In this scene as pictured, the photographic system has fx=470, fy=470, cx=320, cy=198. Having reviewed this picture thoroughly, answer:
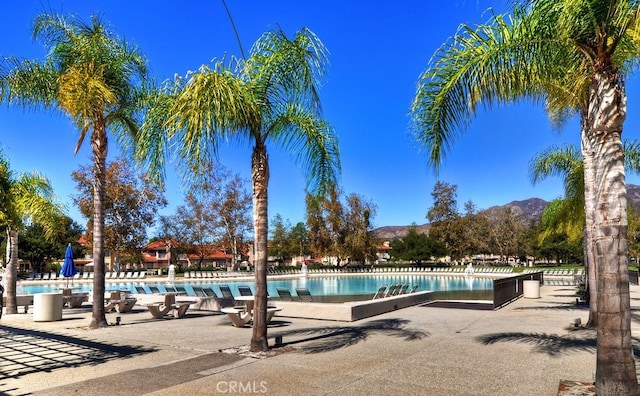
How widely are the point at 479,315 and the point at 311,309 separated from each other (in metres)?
4.93

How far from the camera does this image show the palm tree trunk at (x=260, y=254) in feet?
27.9

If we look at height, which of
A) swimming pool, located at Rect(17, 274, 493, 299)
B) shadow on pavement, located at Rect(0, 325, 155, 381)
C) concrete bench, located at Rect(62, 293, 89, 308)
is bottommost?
swimming pool, located at Rect(17, 274, 493, 299)

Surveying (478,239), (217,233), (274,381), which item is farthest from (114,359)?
(478,239)

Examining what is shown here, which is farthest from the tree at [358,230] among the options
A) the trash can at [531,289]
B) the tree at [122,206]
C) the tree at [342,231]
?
the trash can at [531,289]

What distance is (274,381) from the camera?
21.6 ft

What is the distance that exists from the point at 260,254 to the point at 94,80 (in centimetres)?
645

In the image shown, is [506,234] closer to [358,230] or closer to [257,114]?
[358,230]

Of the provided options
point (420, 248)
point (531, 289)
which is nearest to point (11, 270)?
point (531, 289)

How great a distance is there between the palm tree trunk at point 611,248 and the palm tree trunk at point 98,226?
36.8ft

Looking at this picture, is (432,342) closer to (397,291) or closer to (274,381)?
(274,381)

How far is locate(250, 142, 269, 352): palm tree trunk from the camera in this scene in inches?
335

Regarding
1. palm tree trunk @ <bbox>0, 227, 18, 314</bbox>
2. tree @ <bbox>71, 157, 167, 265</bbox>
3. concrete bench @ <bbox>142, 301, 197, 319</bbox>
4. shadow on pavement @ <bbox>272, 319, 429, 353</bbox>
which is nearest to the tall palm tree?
shadow on pavement @ <bbox>272, 319, 429, 353</bbox>

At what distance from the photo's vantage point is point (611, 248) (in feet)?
17.3

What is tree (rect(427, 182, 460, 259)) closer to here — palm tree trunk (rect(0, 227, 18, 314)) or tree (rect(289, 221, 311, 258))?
tree (rect(289, 221, 311, 258))
